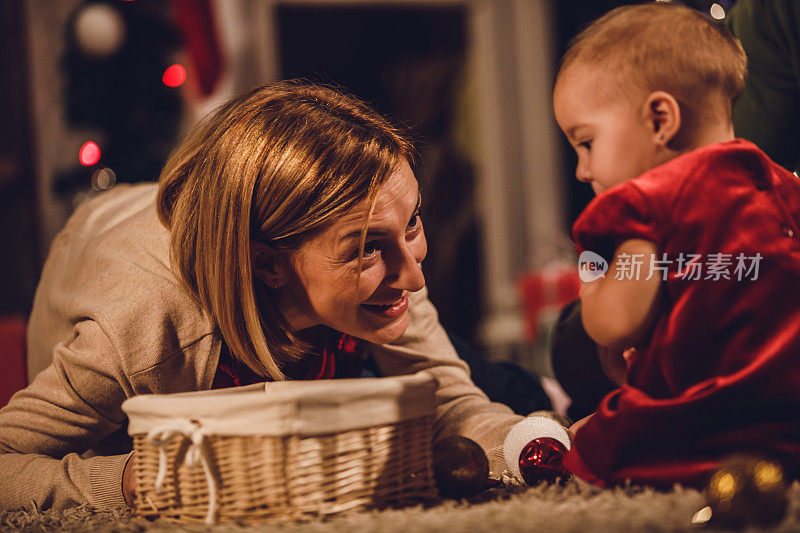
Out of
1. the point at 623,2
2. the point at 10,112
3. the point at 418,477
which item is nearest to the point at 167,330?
the point at 418,477

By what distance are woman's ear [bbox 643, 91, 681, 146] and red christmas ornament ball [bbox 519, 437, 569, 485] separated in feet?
1.38

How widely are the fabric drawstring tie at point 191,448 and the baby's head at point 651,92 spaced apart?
0.62m

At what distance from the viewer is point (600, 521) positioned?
2.36 ft

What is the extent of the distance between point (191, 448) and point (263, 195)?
13.7 inches

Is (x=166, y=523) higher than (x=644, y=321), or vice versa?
(x=644, y=321)

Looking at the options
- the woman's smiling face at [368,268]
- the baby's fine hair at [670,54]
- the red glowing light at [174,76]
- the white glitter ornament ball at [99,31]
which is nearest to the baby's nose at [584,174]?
the baby's fine hair at [670,54]

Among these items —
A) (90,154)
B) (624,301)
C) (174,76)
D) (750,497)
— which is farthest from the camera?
(174,76)

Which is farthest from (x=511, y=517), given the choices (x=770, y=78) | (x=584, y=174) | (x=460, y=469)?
(x=770, y=78)

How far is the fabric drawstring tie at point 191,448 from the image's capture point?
0.81 metres

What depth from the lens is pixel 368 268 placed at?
99cm

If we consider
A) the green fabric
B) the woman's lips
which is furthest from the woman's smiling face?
the green fabric

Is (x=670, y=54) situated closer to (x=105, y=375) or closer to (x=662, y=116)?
(x=662, y=116)

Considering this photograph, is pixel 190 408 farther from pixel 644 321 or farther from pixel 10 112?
pixel 10 112

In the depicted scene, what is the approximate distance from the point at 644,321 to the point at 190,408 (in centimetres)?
53
